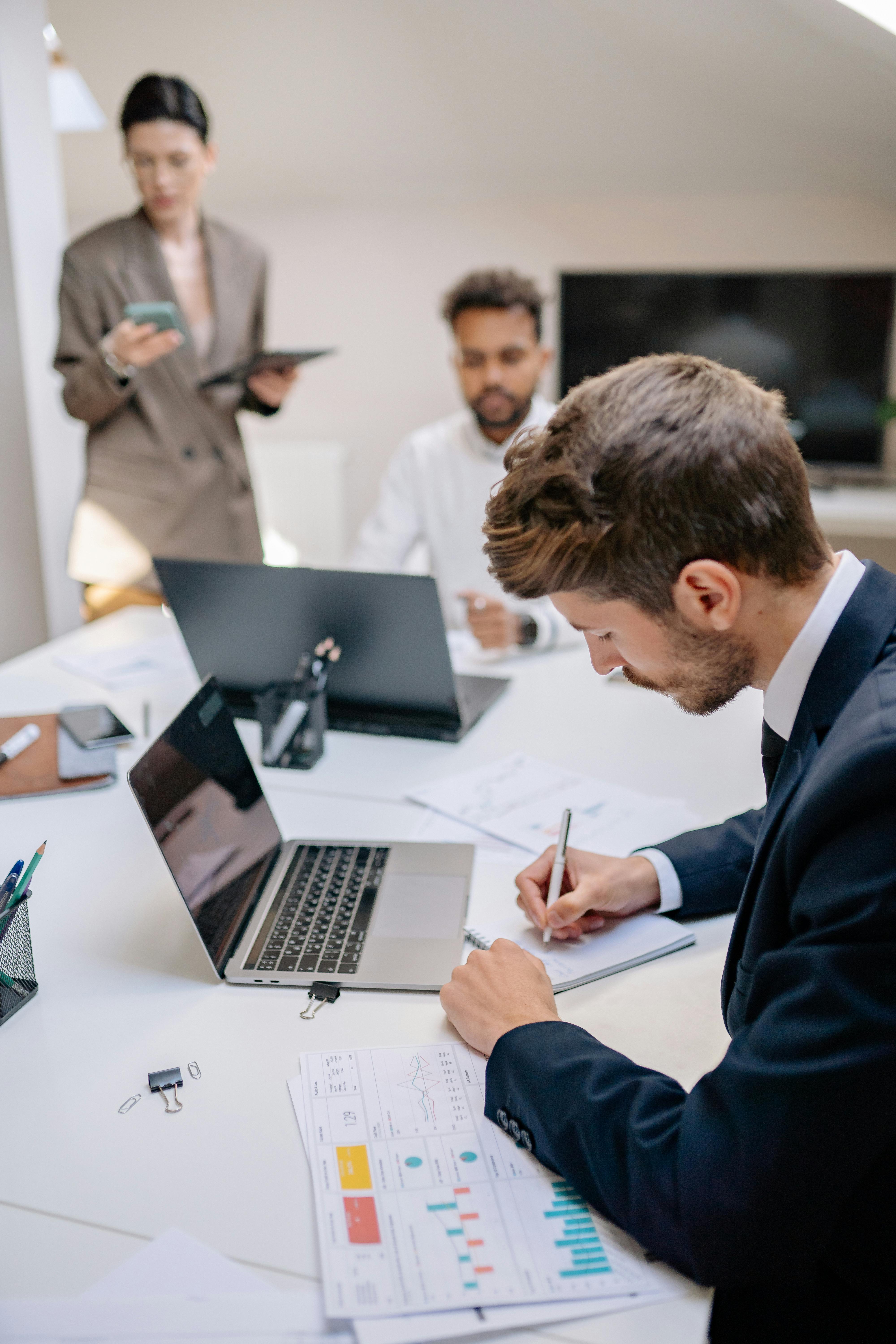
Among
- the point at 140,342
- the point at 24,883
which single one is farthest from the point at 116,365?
the point at 24,883

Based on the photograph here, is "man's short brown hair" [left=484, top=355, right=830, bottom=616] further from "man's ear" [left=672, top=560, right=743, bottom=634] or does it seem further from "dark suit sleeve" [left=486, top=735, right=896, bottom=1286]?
"dark suit sleeve" [left=486, top=735, right=896, bottom=1286]

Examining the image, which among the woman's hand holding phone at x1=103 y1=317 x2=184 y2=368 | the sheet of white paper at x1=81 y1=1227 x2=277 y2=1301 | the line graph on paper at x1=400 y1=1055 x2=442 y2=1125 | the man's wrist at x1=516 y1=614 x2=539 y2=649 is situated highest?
the woman's hand holding phone at x1=103 y1=317 x2=184 y2=368

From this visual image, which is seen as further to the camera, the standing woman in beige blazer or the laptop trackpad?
the standing woman in beige blazer

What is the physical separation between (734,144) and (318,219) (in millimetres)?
1588

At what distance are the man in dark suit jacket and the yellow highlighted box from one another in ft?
0.36

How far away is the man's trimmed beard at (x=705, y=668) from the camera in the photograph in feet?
2.78

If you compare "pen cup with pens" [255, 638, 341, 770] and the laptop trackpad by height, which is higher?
"pen cup with pens" [255, 638, 341, 770]

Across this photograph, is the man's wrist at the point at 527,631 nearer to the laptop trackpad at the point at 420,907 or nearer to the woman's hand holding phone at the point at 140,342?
the laptop trackpad at the point at 420,907

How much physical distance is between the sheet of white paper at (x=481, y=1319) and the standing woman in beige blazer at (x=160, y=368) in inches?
87.3

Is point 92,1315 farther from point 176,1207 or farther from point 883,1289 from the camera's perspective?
point 883,1289

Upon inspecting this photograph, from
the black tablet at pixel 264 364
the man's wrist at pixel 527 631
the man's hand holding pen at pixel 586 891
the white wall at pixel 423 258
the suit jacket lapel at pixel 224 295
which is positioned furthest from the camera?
the white wall at pixel 423 258

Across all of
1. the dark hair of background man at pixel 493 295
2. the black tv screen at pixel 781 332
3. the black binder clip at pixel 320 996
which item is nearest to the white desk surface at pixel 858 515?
the black tv screen at pixel 781 332

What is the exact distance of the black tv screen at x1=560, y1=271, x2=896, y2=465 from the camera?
363 centimetres

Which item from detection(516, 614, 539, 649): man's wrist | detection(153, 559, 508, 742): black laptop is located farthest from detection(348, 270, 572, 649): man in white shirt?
detection(153, 559, 508, 742): black laptop
